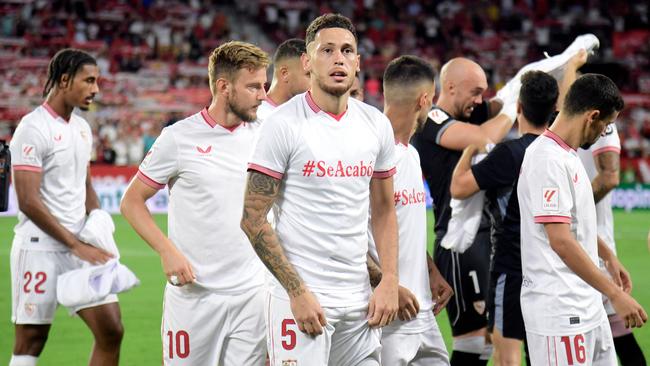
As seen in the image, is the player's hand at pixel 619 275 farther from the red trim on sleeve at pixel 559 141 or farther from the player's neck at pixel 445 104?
the player's neck at pixel 445 104

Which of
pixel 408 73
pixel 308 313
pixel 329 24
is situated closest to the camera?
pixel 308 313

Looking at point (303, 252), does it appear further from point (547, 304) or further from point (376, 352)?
point (547, 304)

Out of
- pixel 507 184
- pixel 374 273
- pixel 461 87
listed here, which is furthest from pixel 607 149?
pixel 374 273

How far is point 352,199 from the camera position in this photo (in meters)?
4.09

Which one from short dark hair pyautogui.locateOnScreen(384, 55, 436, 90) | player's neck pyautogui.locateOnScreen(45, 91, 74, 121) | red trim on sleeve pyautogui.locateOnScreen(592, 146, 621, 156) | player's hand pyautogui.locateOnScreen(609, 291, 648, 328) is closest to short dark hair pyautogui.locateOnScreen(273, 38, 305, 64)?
short dark hair pyautogui.locateOnScreen(384, 55, 436, 90)

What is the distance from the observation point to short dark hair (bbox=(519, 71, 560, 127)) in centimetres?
508

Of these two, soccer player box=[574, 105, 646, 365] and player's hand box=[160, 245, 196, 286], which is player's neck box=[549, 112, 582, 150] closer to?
soccer player box=[574, 105, 646, 365]

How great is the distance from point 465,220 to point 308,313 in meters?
2.24

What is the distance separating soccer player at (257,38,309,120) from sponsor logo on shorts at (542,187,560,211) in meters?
2.01

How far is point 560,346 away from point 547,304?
199mm

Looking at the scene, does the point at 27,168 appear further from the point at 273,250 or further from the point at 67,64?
the point at 273,250

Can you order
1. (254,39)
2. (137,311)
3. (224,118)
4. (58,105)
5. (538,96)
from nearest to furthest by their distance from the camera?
(224,118), (538,96), (58,105), (137,311), (254,39)

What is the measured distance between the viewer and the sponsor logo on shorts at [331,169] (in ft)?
13.1

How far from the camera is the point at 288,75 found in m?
5.96
